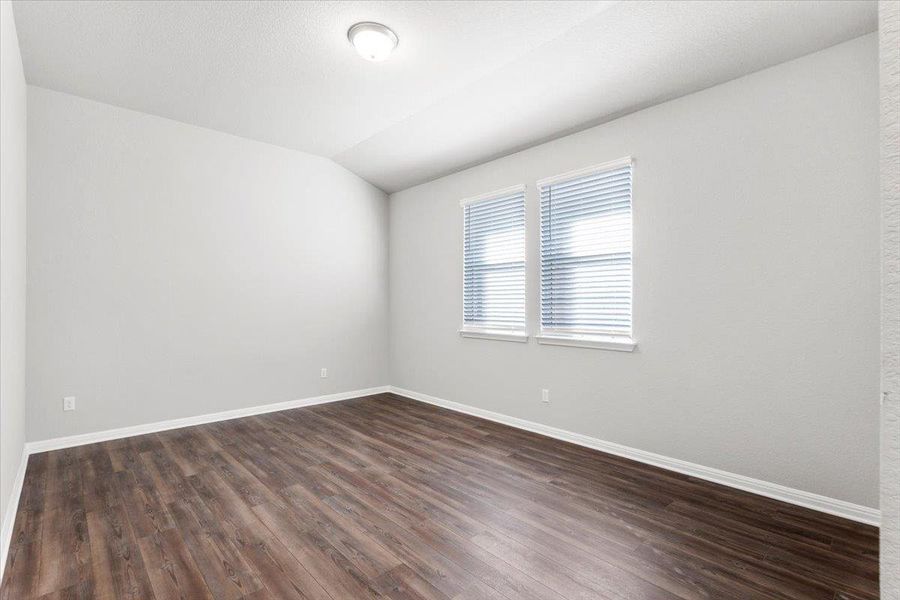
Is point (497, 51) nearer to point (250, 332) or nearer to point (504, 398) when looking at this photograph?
point (504, 398)

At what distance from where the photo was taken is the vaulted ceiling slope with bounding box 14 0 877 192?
8.44 feet

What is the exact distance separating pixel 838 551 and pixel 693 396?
109 cm

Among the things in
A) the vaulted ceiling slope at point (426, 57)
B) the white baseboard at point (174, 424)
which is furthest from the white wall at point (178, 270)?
the vaulted ceiling slope at point (426, 57)

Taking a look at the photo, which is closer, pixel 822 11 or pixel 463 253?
pixel 822 11

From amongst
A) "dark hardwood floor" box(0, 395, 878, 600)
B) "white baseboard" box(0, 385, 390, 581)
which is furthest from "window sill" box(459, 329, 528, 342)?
"white baseboard" box(0, 385, 390, 581)

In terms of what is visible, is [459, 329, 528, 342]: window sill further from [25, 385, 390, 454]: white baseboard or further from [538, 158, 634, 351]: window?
[25, 385, 390, 454]: white baseboard

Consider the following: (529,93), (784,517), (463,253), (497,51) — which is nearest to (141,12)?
(497,51)

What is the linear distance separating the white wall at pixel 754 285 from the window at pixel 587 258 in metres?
0.12

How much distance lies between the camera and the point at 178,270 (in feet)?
14.0

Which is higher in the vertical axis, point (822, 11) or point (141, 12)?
point (141, 12)

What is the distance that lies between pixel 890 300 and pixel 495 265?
403 centimetres

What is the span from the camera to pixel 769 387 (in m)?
2.71

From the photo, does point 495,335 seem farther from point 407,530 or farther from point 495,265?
point 407,530

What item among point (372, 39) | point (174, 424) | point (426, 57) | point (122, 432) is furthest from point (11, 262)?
point (426, 57)
